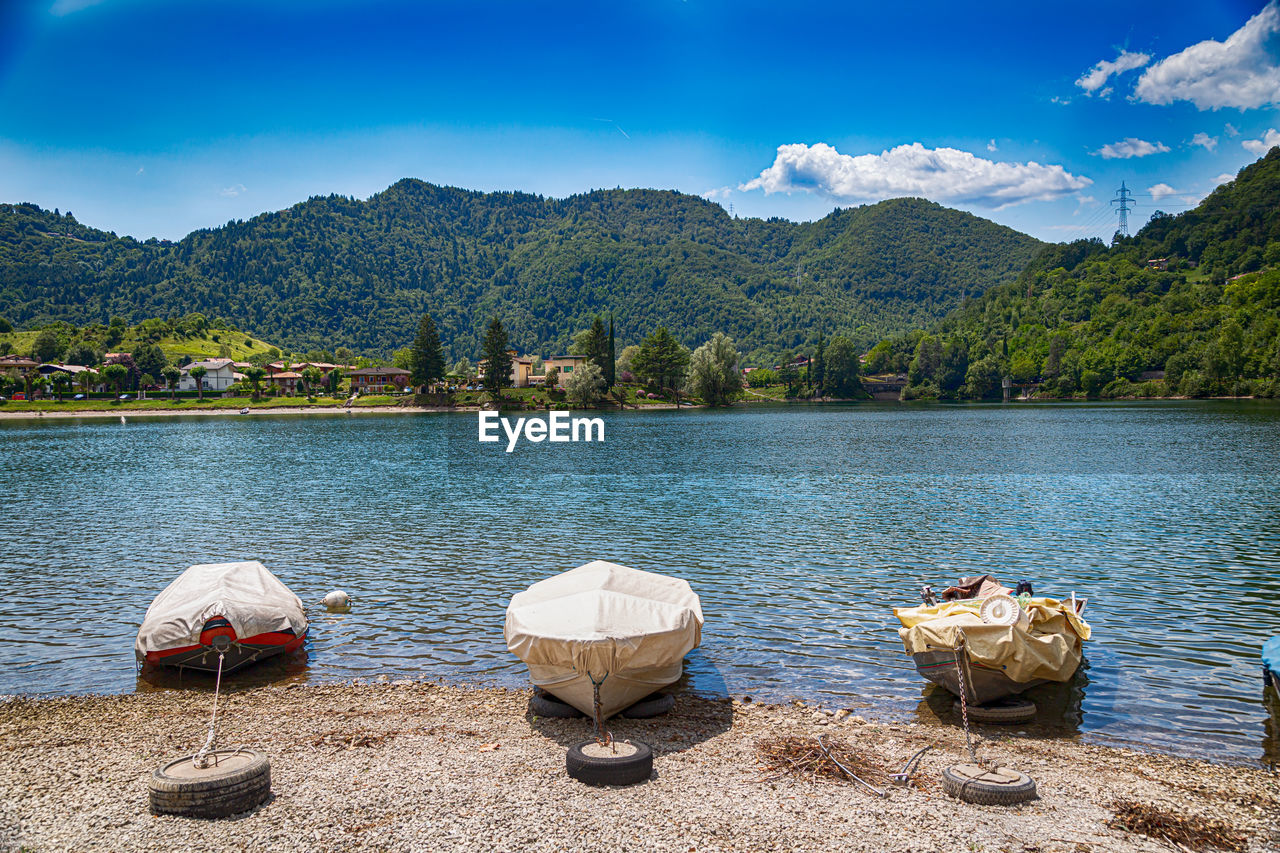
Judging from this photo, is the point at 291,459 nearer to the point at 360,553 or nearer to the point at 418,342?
the point at 360,553

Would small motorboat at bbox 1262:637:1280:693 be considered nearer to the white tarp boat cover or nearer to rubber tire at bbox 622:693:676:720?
the white tarp boat cover

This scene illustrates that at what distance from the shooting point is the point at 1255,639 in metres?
20.2

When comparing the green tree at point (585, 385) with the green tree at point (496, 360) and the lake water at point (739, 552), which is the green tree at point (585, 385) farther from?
the lake water at point (739, 552)

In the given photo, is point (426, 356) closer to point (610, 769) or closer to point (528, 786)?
point (528, 786)

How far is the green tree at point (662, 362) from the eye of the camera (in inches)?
7731

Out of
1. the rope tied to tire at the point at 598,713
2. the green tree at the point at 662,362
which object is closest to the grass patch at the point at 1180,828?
the rope tied to tire at the point at 598,713

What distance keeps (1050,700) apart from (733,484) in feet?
128

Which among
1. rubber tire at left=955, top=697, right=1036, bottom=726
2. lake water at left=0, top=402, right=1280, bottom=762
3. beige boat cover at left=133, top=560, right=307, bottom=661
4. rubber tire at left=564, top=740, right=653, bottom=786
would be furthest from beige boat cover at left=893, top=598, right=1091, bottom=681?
beige boat cover at left=133, top=560, right=307, bottom=661

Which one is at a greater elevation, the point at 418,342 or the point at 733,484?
the point at 418,342

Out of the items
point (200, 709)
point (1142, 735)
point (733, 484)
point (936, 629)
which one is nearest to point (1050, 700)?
point (1142, 735)

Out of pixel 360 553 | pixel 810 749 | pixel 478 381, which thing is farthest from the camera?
pixel 478 381

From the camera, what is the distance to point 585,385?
176625mm

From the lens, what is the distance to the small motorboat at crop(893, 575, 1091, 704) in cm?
1563

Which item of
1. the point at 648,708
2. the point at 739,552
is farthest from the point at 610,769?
the point at 739,552
